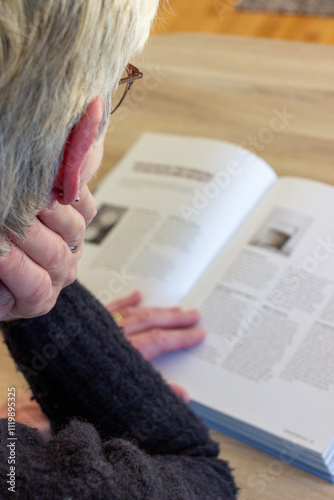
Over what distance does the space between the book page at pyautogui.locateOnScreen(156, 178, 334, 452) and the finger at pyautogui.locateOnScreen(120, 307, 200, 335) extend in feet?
0.09

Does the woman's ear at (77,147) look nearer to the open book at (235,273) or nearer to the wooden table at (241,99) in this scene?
the open book at (235,273)

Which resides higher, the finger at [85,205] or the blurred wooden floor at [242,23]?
the blurred wooden floor at [242,23]

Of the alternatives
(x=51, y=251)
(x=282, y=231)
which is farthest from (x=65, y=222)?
(x=282, y=231)

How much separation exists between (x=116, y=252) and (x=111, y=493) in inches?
20.5

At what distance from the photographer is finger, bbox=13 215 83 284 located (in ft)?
1.94

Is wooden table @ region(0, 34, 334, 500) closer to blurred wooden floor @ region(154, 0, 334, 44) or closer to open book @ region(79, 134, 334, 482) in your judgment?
open book @ region(79, 134, 334, 482)

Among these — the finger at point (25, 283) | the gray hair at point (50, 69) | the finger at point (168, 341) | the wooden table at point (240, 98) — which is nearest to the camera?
the gray hair at point (50, 69)

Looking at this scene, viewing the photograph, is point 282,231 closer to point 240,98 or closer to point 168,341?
point 168,341

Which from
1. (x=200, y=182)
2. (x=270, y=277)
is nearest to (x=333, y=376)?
(x=270, y=277)

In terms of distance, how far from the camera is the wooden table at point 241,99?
1.06 metres

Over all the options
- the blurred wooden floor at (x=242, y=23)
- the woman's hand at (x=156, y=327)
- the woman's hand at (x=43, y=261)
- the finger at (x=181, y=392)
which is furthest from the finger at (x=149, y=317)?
the blurred wooden floor at (x=242, y=23)

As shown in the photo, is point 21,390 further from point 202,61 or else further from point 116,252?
point 202,61

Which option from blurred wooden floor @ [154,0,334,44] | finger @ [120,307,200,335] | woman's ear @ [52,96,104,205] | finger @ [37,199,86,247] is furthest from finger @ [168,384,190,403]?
blurred wooden floor @ [154,0,334,44]

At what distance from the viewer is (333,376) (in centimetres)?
71
